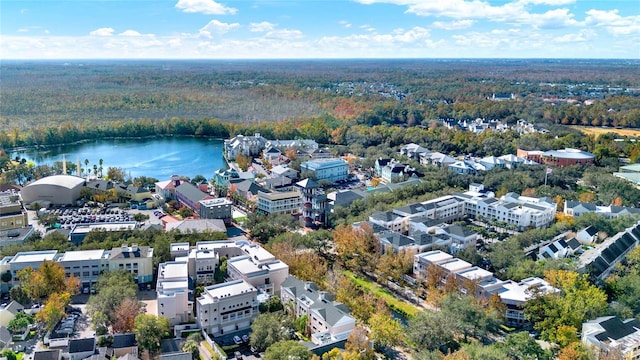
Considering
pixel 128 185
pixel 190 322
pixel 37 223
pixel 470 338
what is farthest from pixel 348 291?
pixel 128 185

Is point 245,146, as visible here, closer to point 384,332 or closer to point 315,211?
point 315,211

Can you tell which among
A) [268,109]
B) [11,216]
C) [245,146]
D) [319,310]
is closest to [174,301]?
[319,310]

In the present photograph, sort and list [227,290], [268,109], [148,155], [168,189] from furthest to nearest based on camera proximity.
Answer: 1. [268,109]
2. [148,155]
3. [168,189]
4. [227,290]

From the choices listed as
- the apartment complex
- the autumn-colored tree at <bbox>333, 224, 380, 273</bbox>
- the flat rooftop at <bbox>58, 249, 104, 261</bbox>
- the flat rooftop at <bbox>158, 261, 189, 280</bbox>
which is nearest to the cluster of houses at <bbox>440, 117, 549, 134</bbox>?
the autumn-colored tree at <bbox>333, 224, 380, 273</bbox>

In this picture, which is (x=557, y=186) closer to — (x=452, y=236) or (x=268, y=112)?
(x=452, y=236)

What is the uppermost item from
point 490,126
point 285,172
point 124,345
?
point 490,126

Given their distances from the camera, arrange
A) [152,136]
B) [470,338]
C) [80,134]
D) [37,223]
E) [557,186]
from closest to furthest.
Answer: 1. [470,338]
2. [37,223]
3. [557,186]
4. [80,134]
5. [152,136]
